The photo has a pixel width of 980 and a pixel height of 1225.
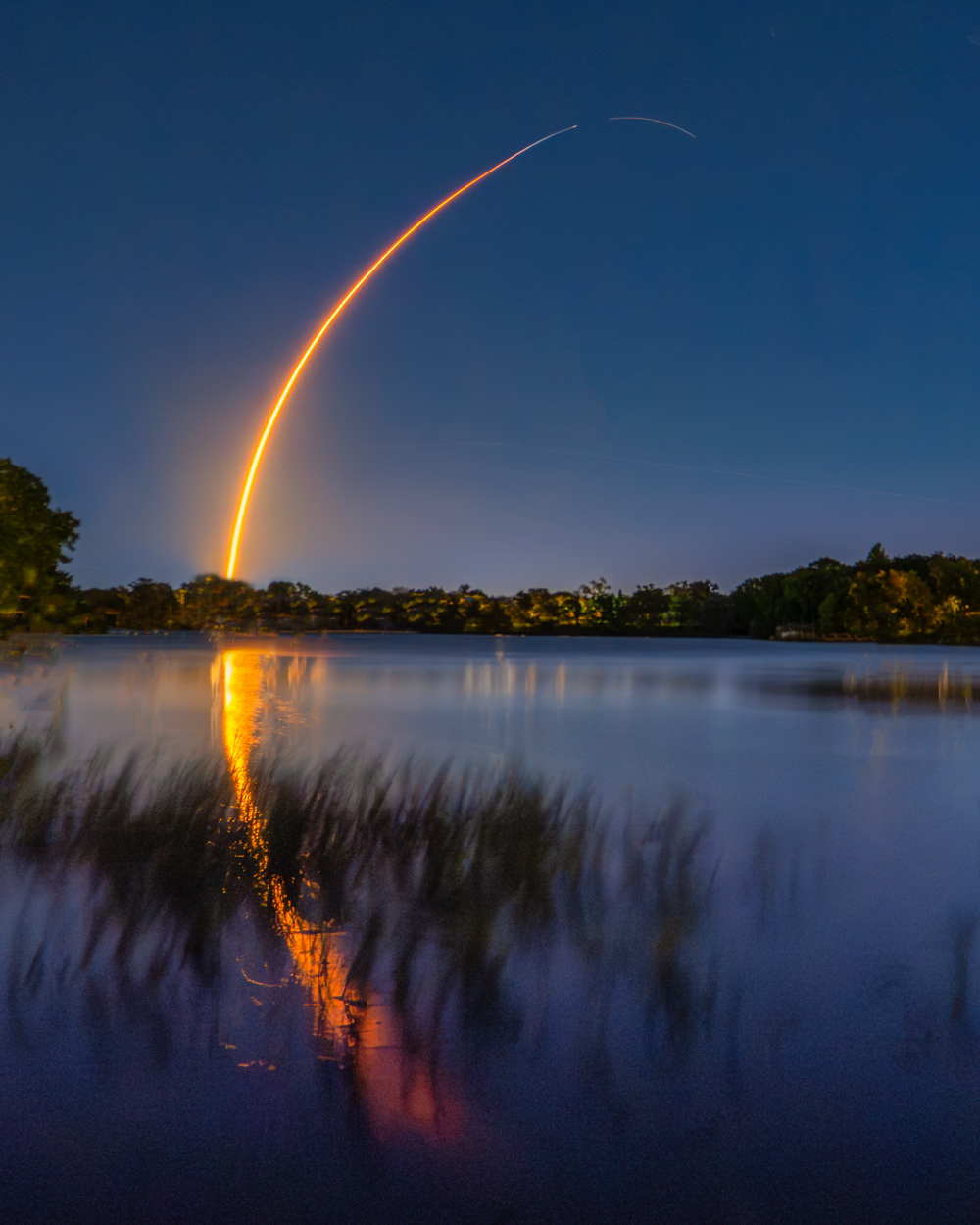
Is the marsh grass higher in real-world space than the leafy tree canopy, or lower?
lower

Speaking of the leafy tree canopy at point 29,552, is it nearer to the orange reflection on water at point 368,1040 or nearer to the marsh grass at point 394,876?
the marsh grass at point 394,876

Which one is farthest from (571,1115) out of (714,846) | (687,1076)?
(714,846)

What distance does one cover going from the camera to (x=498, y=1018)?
5.91 metres

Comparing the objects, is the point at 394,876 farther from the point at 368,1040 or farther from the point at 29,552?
the point at 29,552

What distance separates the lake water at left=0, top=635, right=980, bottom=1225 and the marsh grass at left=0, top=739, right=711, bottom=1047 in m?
0.04

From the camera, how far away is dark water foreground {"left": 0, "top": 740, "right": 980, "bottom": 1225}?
432 centimetres

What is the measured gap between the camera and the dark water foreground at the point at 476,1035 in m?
4.32

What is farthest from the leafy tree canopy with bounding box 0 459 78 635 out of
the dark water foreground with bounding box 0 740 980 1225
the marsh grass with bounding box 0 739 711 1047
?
the dark water foreground with bounding box 0 740 980 1225

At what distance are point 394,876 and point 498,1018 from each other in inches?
132

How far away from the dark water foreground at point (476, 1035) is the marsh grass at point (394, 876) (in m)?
0.04

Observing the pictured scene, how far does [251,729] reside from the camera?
2375cm

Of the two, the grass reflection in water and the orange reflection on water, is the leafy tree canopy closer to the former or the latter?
the grass reflection in water

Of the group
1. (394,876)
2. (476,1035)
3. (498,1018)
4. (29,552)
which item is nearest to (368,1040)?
(476,1035)

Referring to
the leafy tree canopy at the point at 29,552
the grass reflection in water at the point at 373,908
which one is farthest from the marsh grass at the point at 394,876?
the leafy tree canopy at the point at 29,552
